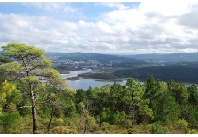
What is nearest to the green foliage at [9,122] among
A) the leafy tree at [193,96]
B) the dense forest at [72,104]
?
the dense forest at [72,104]

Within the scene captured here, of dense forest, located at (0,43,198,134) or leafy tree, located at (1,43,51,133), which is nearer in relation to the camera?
leafy tree, located at (1,43,51,133)

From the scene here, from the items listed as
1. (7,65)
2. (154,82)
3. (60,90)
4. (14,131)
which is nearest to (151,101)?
(154,82)

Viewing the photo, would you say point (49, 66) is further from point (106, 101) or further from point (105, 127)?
point (106, 101)

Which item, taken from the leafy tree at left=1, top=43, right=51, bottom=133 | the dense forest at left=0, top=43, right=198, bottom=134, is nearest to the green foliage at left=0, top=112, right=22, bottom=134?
the dense forest at left=0, top=43, right=198, bottom=134

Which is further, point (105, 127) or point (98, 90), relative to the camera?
point (98, 90)

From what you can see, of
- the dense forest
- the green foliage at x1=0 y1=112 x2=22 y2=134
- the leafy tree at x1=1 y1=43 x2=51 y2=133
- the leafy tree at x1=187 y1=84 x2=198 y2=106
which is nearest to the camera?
the leafy tree at x1=1 y1=43 x2=51 y2=133

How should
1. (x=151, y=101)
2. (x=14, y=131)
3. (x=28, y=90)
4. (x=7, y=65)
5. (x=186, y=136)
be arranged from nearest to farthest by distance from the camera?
(x=186, y=136), (x=7, y=65), (x=28, y=90), (x=14, y=131), (x=151, y=101)

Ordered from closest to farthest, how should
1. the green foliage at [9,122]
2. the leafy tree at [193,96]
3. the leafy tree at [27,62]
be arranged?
the leafy tree at [27,62]
the green foliage at [9,122]
the leafy tree at [193,96]

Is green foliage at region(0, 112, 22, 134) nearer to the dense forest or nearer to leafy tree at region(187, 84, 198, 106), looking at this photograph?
the dense forest

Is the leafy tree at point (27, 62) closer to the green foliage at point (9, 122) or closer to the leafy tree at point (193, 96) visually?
the green foliage at point (9, 122)
